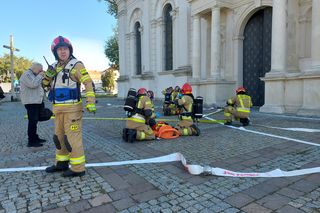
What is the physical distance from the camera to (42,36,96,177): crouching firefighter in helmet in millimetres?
3527

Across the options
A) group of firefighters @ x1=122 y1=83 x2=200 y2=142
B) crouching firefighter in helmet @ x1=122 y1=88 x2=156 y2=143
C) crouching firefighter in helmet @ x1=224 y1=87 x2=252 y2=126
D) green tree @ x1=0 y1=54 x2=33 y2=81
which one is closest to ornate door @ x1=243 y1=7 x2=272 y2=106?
crouching firefighter in helmet @ x1=224 y1=87 x2=252 y2=126

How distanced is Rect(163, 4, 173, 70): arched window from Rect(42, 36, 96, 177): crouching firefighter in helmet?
16.2 meters

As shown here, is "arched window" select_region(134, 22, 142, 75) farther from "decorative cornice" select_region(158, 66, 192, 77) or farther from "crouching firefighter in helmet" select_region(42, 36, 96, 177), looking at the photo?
"crouching firefighter in helmet" select_region(42, 36, 96, 177)

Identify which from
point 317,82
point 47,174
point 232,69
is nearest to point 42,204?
point 47,174

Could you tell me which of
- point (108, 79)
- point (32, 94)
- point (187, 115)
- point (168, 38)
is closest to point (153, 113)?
point (187, 115)

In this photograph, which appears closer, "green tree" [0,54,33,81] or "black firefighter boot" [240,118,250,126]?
"black firefighter boot" [240,118,250,126]

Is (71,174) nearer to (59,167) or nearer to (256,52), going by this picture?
(59,167)

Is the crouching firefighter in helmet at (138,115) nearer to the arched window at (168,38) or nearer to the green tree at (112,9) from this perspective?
the arched window at (168,38)

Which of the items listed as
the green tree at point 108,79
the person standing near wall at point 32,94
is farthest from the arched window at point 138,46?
the green tree at point 108,79

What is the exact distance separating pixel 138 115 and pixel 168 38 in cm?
1500

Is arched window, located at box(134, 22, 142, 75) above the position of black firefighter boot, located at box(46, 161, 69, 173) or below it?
above

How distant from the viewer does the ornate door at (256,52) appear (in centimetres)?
1211

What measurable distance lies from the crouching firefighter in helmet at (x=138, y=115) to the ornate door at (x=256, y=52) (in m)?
8.68

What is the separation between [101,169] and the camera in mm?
3885
